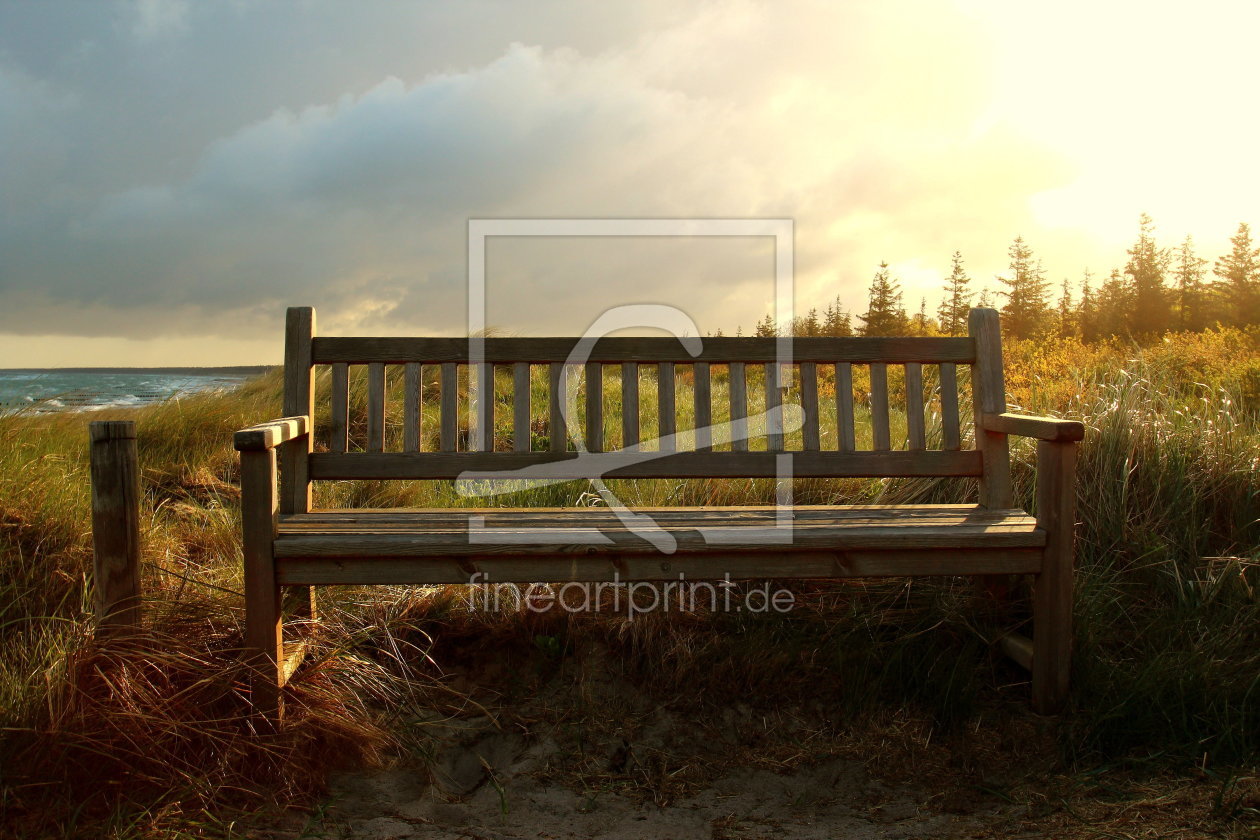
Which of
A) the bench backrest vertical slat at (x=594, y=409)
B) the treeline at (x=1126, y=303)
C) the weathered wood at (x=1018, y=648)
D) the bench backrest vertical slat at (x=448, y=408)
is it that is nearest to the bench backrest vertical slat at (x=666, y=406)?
the bench backrest vertical slat at (x=594, y=409)

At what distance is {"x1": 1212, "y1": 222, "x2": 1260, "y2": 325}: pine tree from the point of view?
2770cm

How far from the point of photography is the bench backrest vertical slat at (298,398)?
3.07 metres

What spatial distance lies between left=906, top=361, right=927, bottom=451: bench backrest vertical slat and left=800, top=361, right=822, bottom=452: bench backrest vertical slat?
354mm

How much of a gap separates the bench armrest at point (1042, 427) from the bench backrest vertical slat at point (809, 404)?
0.66 m

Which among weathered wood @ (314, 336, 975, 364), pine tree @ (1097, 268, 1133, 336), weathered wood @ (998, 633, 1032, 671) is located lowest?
weathered wood @ (998, 633, 1032, 671)

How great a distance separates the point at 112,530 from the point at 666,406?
1.80 m

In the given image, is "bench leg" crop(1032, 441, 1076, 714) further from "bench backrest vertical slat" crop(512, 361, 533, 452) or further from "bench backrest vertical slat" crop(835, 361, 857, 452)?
"bench backrest vertical slat" crop(512, 361, 533, 452)

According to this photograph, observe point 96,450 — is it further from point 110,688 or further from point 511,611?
point 511,611

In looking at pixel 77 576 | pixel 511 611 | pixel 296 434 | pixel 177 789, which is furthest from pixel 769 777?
pixel 77 576

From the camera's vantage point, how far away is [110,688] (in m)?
2.31

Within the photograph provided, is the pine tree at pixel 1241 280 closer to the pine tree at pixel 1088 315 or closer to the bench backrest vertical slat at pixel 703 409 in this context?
the pine tree at pixel 1088 315

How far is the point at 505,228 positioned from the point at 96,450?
5.48 ft

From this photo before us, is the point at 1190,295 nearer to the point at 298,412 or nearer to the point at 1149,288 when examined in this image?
the point at 1149,288

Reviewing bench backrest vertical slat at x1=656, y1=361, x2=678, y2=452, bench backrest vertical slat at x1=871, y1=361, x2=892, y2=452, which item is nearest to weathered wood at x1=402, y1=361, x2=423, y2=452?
bench backrest vertical slat at x1=656, y1=361, x2=678, y2=452
